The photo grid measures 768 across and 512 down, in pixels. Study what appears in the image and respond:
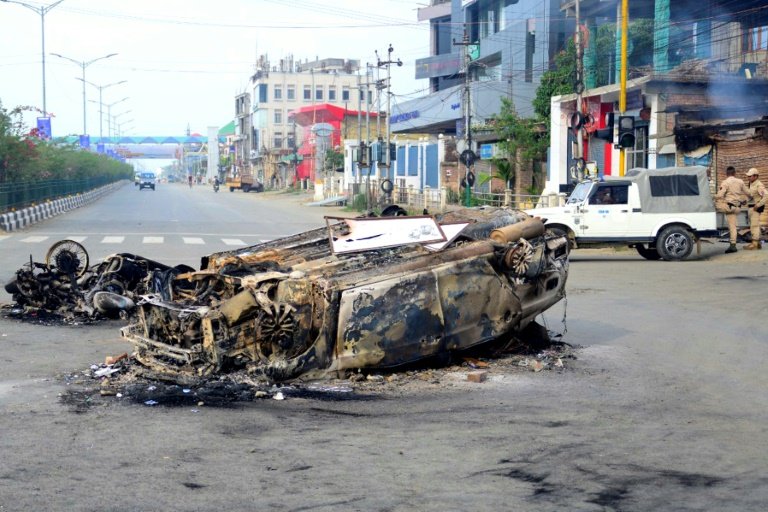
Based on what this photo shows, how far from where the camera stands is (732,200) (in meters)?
21.4

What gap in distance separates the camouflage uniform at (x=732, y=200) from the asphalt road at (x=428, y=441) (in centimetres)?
1103

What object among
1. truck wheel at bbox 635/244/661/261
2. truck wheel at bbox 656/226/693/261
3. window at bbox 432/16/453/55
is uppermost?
window at bbox 432/16/453/55

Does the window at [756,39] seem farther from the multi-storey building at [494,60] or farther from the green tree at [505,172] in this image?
the green tree at [505,172]

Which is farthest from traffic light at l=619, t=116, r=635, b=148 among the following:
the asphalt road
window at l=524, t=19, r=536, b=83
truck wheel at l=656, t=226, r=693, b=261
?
window at l=524, t=19, r=536, b=83

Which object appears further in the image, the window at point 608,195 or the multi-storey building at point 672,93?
the multi-storey building at point 672,93

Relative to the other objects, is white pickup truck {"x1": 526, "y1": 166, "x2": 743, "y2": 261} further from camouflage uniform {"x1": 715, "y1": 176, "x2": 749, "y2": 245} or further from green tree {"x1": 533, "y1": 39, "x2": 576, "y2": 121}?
green tree {"x1": 533, "y1": 39, "x2": 576, "y2": 121}

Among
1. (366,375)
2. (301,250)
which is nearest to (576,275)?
(301,250)

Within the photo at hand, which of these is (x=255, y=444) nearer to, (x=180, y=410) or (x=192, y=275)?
(x=180, y=410)

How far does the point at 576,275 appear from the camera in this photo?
60.4ft

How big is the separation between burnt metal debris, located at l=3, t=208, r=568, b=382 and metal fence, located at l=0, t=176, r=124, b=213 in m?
23.7

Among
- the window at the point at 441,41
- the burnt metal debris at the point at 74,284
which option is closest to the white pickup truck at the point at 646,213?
the burnt metal debris at the point at 74,284

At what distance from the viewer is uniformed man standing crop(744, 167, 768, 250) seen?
20734mm

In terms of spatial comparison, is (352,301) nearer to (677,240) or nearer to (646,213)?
(646,213)

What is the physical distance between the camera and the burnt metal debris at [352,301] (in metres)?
8.27
